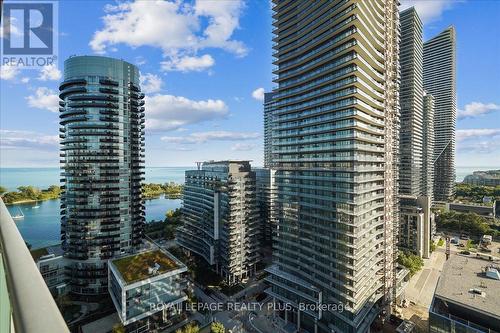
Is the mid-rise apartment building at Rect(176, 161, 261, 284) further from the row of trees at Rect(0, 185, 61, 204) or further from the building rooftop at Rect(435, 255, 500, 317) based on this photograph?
the row of trees at Rect(0, 185, 61, 204)

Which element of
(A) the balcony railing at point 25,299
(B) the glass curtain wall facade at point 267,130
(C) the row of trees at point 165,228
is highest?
(B) the glass curtain wall facade at point 267,130

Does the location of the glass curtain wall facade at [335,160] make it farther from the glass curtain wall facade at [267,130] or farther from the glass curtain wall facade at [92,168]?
the glass curtain wall facade at [267,130]

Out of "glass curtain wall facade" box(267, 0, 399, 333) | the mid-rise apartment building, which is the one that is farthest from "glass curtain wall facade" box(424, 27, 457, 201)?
the mid-rise apartment building

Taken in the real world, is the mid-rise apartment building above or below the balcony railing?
below

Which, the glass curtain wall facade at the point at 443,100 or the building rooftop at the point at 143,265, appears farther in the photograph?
the glass curtain wall facade at the point at 443,100

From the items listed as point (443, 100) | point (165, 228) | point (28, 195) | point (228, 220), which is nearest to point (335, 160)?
point (228, 220)

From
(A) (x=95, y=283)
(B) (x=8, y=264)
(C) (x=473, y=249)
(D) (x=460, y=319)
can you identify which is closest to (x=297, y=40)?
(D) (x=460, y=319)

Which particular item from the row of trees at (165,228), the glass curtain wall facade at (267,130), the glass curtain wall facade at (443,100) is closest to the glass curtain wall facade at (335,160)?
the row of trees at (165,228)
